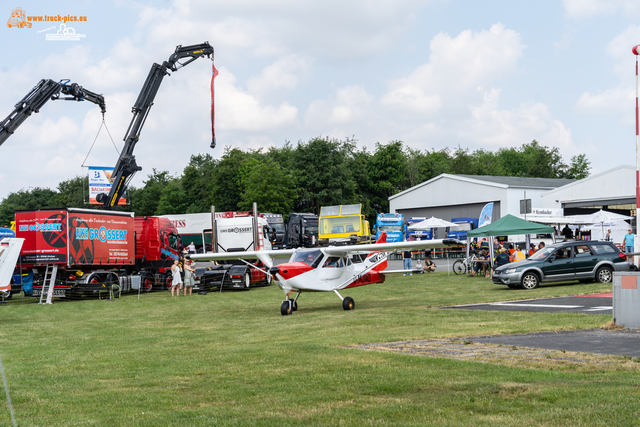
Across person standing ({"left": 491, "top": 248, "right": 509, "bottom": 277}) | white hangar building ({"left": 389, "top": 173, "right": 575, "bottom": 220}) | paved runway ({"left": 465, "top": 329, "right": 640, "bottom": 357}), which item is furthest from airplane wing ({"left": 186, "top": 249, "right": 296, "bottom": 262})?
white hangar building ({"left": 389, "top": 173, "right": 575, "bottom": 220})

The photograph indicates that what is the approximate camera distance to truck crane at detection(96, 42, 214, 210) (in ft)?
100

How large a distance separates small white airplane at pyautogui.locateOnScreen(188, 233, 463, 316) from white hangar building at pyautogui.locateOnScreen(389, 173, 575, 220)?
35.5 metres

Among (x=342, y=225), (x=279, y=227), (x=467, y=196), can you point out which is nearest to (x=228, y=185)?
(x=279, y=227)

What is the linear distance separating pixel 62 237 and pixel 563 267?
18.2 meters

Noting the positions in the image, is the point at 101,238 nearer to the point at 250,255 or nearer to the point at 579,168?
the point at 250,255

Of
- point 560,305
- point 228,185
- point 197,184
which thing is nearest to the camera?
point 560,305

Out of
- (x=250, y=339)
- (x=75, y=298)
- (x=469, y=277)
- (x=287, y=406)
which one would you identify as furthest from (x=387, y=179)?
(x=287, y=406)

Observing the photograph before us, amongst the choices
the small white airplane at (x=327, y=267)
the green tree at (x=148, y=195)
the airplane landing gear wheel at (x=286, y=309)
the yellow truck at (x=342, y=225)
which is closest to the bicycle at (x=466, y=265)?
the small white airplane at (x=327, y=267)

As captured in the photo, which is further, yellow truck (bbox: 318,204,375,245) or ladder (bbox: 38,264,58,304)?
yellow truck (bbox: 318,204,375,245)

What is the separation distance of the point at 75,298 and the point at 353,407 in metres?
21.5

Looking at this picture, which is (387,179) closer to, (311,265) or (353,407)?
(311,265)

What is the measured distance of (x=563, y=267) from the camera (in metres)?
22.0

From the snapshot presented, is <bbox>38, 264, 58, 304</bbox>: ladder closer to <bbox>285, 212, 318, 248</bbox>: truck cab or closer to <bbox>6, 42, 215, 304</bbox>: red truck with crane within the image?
<bbox>6, 42, 215, 304</bbox>: red truck with crane

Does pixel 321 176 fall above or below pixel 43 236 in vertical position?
above
